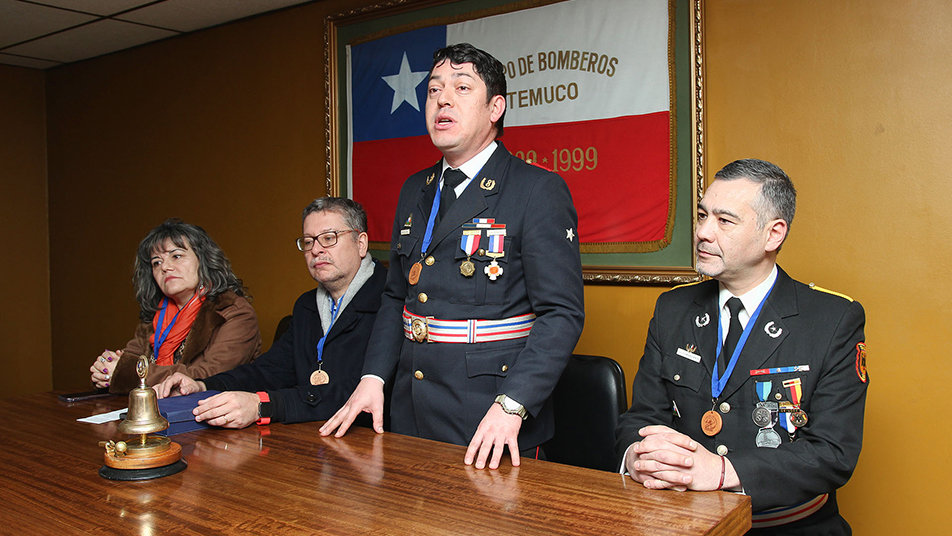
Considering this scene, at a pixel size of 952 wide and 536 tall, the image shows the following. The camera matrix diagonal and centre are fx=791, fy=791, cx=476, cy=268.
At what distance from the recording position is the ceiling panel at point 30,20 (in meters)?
4.07

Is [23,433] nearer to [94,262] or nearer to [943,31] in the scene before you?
[943,31]

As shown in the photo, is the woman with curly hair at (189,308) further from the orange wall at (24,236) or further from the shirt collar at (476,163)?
the orange wall at (24,236)

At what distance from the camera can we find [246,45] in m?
→ 4.41

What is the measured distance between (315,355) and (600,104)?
1.45m

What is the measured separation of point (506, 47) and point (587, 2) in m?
0.40

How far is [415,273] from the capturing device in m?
2.12

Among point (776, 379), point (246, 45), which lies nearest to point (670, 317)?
point (776, 379)

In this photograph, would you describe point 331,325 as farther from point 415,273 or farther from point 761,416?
point 761,416

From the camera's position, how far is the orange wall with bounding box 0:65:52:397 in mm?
5406

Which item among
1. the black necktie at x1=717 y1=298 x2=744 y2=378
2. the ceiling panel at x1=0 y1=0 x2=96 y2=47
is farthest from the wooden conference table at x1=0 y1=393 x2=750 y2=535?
the ceiling panel at x1=0 y1=0 x2=96 y2=47

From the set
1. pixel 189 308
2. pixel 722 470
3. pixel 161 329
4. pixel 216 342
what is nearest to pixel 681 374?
pixel 722 470

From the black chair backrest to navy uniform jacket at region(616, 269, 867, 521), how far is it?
43cm

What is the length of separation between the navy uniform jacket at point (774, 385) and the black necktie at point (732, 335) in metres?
0.03

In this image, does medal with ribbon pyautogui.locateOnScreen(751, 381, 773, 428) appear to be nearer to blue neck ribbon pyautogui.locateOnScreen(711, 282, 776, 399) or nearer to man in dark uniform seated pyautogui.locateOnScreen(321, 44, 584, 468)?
blue neck ribbon pyautogui.locateOnScreen(711, 282, 776, 399)
